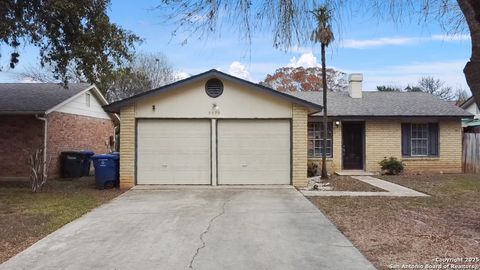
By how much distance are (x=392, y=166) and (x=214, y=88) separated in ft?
30.9

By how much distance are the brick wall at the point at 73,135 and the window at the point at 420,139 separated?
1498 centimetres

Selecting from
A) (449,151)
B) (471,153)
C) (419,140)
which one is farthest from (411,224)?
(471,153)

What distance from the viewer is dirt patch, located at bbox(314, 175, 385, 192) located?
1627 cm

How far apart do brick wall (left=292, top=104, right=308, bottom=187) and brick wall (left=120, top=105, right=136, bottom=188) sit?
536 cm

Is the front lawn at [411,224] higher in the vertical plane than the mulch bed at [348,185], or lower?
lower

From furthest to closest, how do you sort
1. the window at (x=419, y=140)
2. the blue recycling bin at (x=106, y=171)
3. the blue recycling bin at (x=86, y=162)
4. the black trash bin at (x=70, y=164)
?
the window at (x=419, y=140) → the blue recycling bin at (x=86, y=162) → the black trash bin at (x=70, y=164) → the blue recycling bin at (x=106, y=171)

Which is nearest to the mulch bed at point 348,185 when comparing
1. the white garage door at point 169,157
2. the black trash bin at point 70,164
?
the white garage door at point 169,157

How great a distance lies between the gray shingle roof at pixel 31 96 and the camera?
63.8 ft

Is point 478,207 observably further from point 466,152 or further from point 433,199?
point 466,152

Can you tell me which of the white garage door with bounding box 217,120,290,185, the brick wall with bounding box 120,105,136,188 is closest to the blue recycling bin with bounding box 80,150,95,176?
the brick wall with bounding box 120,105,136,188

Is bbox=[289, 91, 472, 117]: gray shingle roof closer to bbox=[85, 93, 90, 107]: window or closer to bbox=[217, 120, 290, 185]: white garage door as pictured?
bbox=[217, 120, 290, 185]: white garage door

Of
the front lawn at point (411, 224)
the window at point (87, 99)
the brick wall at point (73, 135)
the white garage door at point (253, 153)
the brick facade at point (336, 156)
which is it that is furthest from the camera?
the window at point (87, 99)

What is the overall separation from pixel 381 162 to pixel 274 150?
738cm

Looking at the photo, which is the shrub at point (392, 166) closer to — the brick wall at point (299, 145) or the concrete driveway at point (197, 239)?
the brick wall at point (299, 145)
